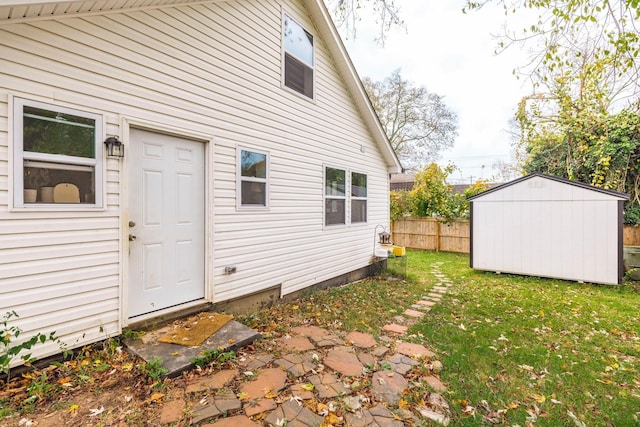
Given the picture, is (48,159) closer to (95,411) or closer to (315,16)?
(95,411)

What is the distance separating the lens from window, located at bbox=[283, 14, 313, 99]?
17.3 feet

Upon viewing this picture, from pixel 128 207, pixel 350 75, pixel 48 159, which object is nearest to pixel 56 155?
pixel 48 159

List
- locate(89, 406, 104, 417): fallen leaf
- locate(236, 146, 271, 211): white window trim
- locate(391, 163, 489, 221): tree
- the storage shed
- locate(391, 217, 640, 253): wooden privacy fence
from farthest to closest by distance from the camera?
locate(391, 163, 489, 221): tree < locate(391, 217, 640, 253): wooden privacy fence < the storage shed < locate(236, 146, 271, 211): white window trim < locate(89, 406, 104, 417): fallen leaf

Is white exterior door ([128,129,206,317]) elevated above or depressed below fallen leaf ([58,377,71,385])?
above

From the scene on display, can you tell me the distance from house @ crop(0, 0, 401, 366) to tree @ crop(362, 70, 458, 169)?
12.5m

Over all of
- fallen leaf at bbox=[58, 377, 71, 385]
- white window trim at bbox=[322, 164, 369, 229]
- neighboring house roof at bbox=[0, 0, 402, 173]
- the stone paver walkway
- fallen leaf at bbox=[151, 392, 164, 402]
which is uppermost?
neighboring house roof at bbox=[0, 0, 402, 173]

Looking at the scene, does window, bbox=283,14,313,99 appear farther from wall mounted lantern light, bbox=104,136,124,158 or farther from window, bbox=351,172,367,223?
wall mounted lantern light, bbox=104,136,124,158

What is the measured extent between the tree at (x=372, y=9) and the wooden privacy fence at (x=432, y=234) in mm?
8228

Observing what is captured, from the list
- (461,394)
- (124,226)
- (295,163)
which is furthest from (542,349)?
(124,226)

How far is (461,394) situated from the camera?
8.55 feet

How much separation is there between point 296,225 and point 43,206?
11.4ft

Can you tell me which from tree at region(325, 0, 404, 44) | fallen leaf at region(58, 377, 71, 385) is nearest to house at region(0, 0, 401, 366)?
fallen leaf at region(58, 377, 71, 385)

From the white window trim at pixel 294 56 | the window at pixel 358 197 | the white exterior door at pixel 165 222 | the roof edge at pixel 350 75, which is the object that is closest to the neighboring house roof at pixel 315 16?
the roof edge at pixel 350 75

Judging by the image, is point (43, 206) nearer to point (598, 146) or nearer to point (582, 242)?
point (582, 242)
